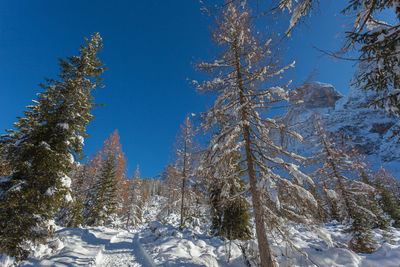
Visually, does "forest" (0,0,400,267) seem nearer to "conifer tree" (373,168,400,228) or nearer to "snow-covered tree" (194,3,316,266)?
"snow-covered tree" (194,3,316,266)

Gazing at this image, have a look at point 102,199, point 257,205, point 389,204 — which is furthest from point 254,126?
point 389,204

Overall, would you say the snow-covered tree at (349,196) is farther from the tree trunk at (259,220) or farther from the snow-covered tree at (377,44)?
the tree trunk at (259,220)

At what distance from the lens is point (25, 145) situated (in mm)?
7266

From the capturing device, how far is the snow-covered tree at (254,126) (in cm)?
468

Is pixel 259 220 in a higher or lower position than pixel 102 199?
lower

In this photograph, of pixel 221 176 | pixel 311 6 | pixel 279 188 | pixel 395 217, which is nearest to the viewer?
pixel 311 6

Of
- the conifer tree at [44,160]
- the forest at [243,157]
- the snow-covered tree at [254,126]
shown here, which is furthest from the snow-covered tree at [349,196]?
the conifer tree at [44,160]

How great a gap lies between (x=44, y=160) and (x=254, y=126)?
9.50 m

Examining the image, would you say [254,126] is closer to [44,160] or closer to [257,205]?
[257,205]

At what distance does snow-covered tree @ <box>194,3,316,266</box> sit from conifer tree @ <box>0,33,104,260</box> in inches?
288

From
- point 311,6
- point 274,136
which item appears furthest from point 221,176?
point 311,6

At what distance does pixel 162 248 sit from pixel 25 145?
8.36m

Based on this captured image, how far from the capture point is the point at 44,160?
7434 mm

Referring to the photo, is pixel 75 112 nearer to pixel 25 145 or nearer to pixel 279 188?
pixel 25 145
